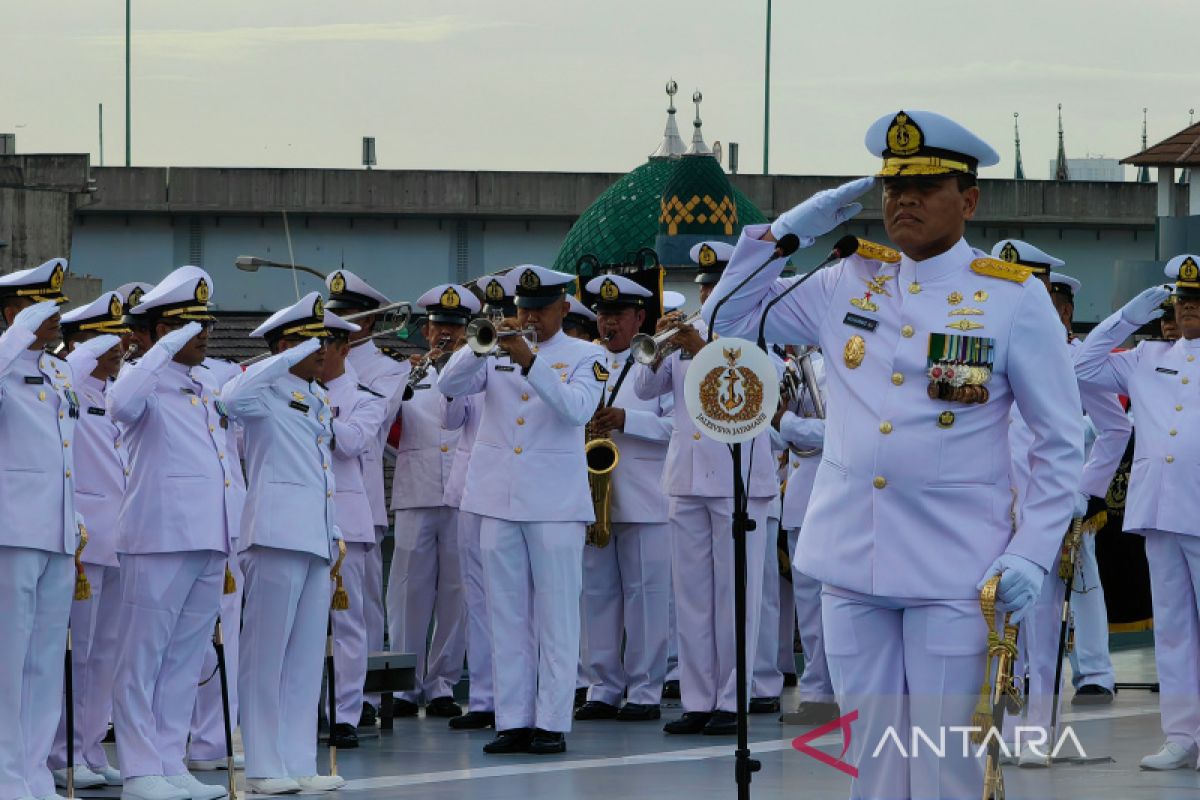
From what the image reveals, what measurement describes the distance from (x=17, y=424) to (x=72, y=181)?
93.9ft

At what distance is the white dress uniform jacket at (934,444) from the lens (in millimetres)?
5859

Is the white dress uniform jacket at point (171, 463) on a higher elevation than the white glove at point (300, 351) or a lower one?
lower

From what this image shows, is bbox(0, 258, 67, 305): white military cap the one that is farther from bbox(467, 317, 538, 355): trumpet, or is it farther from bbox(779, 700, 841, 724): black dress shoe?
bbox(779, 700, 841, 724): black dress shoe

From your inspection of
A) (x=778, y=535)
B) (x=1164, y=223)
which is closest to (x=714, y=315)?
(x=778, y=535)

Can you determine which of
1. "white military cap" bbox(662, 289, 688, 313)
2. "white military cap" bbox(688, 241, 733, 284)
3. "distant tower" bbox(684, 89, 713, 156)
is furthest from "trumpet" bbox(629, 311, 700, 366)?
"distant tower" bbox(684, 89, 713, 156)

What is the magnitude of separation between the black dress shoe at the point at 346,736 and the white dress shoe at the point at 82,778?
140 centimetres

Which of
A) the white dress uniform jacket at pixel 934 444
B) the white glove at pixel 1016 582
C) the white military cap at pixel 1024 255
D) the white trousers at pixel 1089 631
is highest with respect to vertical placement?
the white military cap at pixel 1024 255

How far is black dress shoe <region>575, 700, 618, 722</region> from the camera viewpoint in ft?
41.3

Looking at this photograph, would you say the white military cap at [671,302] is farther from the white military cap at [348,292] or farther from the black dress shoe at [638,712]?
the black dress shoe at [638,712]

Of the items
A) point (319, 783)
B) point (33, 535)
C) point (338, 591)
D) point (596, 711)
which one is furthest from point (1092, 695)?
point (33, 535)

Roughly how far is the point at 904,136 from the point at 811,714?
260 inches

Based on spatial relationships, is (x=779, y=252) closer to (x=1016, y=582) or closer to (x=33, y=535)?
(x=1016, y=582)

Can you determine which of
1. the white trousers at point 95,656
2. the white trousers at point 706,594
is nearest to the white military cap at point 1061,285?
the white trousers at point 706,594

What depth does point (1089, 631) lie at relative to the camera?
1366cm
